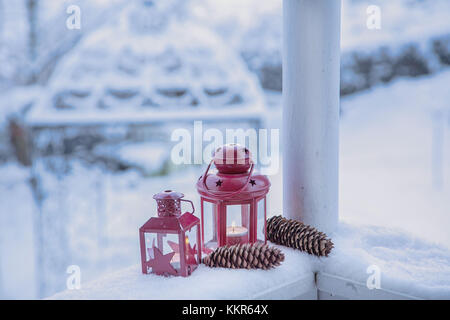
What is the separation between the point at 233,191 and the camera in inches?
35.6

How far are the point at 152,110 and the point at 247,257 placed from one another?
208 centimetres

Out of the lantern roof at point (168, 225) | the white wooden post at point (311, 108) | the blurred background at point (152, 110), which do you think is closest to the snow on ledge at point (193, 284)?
the lantern roof at point (168, 225)

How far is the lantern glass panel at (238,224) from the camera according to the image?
3.14 feet

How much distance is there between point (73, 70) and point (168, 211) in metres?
2.14

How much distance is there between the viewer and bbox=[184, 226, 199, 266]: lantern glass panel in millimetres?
872

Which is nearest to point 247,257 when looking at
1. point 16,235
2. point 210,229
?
point 210,229

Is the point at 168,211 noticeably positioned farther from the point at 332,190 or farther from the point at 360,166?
the point at 360,166

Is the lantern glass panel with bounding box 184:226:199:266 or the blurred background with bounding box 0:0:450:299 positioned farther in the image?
the blurred background with bounding box 0:0:450:299

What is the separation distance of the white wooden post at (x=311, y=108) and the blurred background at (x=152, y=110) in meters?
1.25

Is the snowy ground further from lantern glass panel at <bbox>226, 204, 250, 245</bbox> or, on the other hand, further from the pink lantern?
the pink lantern

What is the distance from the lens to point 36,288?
9.68 ft

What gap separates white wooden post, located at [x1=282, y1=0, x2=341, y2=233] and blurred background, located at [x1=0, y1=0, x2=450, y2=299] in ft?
4.11

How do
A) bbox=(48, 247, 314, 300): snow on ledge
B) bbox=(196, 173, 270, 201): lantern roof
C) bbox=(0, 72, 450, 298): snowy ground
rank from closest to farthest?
bbox=(48, 247, 314, 300): snow on ledge, bbox=(196, 173, 270, 201): lantern roof, bbox=(0, 72, 450, 298): snowy ground

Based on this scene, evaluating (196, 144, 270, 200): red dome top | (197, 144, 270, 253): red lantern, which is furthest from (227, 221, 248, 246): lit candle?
(196, 144, 270, 200): red dome top
